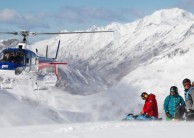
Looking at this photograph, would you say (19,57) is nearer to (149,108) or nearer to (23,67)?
(23,67)

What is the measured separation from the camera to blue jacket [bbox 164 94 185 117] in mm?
17875

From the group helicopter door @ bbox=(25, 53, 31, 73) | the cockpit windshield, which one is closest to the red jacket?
the cockpit windshield

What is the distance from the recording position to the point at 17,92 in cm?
16562

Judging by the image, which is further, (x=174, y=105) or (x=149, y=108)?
(x=149, y=108)

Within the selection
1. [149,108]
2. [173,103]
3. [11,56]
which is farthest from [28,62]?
[173,103]

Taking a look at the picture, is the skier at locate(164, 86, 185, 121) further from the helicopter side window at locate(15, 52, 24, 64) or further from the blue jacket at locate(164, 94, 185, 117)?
the helicopter side window at locate(15, 52, 24, 64)

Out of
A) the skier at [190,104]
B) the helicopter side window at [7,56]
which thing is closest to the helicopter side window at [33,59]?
the helicopter side window at [7,56]

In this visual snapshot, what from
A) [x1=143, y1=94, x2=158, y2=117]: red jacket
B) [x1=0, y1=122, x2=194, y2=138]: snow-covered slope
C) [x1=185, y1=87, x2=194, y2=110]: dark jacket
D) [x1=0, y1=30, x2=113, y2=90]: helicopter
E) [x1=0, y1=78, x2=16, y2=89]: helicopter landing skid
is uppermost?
[x1=0, y1=30, x2=113, y2=90]: helicopter

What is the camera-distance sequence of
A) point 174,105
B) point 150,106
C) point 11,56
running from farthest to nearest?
point 11,56 → point 150,106 → point 174,105

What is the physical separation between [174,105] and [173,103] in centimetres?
9

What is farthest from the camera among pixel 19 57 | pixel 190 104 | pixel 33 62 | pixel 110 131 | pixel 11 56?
pixel 33 62

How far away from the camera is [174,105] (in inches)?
704

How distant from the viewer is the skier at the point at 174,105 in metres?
17.6

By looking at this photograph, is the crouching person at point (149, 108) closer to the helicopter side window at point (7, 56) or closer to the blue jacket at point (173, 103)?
the blue jacket at point (173, 103)
